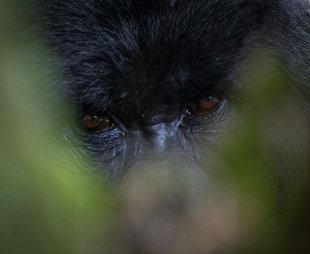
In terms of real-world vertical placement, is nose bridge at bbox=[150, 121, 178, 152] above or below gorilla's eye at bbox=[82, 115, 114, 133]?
below

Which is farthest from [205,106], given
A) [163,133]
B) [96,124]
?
[96,124]

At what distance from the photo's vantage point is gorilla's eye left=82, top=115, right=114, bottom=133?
2.16 metres

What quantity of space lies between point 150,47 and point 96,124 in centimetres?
37

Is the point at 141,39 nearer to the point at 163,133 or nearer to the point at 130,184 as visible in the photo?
the point at 163,133

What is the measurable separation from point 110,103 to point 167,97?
0.22m

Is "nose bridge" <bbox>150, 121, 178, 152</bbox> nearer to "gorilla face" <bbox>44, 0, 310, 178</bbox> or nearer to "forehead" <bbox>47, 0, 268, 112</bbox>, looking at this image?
"gorilla face" <bbox>44, 0, 310, 178</bbox>

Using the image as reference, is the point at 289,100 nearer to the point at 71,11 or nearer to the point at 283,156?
the point at 283,156

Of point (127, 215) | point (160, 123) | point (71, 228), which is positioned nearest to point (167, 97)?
point (160, 123)

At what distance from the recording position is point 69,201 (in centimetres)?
217

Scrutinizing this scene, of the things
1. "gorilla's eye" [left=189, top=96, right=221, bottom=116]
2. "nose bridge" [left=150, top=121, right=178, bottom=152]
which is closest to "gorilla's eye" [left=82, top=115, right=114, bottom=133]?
"nose bridge" [left=150, top=121, right=178, bottom=152]

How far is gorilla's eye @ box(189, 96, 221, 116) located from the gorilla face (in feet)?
0.04

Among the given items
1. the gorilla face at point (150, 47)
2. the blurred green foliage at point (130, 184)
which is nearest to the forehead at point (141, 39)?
the gorilla face at point (150, 47)

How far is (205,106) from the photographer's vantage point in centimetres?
217

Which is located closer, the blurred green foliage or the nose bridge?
the blurred green foliage
